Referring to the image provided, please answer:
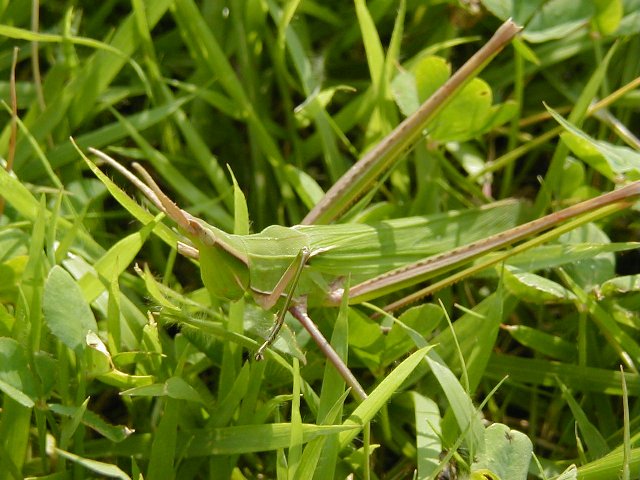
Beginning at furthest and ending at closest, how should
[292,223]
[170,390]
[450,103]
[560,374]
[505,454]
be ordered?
[292,223] < [450,103] < [560,374] < [170,390] < [505,454]

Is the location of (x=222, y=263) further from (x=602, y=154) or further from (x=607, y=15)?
(x=607, y=15)

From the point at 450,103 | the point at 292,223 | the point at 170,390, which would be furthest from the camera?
the point at 292,223

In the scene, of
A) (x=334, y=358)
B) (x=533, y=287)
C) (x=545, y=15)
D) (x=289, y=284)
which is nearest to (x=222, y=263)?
(x=289, y=284)

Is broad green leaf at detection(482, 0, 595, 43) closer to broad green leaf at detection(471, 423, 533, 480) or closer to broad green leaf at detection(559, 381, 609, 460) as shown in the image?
broad green leaf at detection(559, 381, 609, 460)

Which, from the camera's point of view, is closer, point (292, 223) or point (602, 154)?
point (602, 154)

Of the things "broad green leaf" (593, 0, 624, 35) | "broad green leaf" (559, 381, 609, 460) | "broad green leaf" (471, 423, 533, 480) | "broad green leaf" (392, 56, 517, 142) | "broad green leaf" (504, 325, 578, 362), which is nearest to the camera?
"broad green leaf" (471, 423, 533, 480)

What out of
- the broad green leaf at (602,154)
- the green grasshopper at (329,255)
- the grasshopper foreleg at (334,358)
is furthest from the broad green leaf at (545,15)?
the grasshopper foreleg at (334,358)

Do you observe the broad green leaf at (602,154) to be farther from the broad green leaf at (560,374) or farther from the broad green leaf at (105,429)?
the broad green leaf at (105,429)

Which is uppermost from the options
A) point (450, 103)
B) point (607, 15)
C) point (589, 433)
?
point (607, 15)

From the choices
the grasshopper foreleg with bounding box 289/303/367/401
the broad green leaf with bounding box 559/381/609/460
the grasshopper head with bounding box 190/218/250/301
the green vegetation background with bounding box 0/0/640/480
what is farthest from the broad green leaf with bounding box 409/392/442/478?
the grasshopper head with bounding box 190/218/250/301

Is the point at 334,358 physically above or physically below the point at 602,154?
below
